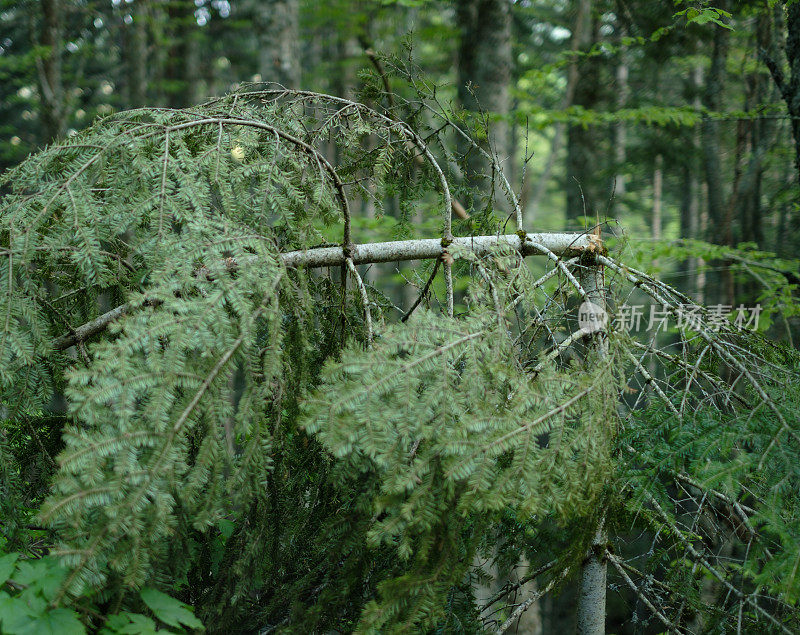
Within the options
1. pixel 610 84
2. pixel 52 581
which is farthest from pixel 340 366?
pixel 610 84

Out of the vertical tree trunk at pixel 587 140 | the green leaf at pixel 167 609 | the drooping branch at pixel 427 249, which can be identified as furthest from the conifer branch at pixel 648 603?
the vertical tree trunk at pixel 587 140

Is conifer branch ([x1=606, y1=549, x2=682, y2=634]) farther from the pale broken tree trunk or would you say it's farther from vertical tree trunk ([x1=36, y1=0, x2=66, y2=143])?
vertical tree trunk ([x1=36, y1=0, x2=66, y2=143])

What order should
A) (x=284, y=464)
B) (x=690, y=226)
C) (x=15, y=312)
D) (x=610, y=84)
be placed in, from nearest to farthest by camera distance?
(x=15, y=312) → (x=284, y=464) → (x=610, y=84) → (x=690, y=226)

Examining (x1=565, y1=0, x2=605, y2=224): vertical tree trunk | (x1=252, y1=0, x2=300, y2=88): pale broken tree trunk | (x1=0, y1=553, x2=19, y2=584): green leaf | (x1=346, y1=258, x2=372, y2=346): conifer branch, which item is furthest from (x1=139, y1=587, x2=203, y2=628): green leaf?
(x1=565, y1=0, x2=605, y2=224): vertical tree trunk

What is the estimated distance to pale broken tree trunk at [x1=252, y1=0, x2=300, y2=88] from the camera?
554 centimetres

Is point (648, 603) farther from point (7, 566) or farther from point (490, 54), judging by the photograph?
point (490, 54)

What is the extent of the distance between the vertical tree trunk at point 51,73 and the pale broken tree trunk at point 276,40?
2.76 metres

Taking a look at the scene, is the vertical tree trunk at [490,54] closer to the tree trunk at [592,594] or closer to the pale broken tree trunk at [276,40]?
the pale broken tree trunk at [276,40]

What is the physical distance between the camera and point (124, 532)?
1.37 meters

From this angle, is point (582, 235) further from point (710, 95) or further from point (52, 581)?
point (710, 95)

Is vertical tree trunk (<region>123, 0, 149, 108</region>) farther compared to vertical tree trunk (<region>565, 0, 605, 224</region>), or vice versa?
vertical tree trunk (<region>565, 0, 605, 224</region>)

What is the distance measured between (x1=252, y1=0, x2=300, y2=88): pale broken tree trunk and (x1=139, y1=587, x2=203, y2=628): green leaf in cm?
511

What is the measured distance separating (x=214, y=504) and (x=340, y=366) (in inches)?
21.2

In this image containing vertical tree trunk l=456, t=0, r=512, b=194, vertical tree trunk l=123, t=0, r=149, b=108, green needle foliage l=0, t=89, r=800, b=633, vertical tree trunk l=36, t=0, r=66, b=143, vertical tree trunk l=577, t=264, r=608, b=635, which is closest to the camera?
green needle foliage l=0, t=89, r=800, b=633
